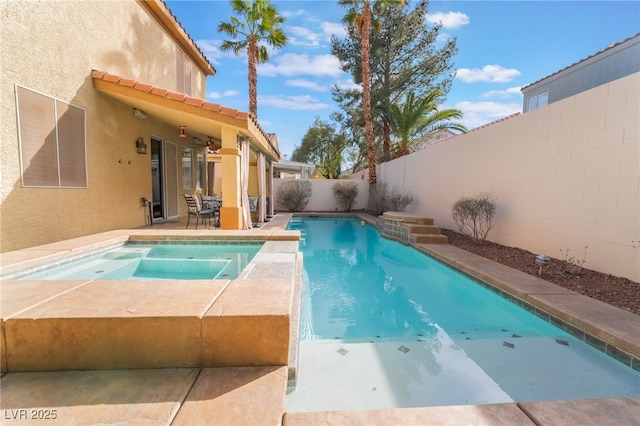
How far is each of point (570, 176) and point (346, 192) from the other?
12.8 metres

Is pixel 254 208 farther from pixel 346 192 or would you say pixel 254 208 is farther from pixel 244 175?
pixel 346 192

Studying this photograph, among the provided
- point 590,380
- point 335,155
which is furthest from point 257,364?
point 335,155

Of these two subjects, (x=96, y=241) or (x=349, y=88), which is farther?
(x=349, y=88)

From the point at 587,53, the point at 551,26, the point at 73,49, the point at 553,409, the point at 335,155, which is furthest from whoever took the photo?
the point at 335,155

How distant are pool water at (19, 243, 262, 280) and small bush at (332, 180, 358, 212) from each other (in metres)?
12.3

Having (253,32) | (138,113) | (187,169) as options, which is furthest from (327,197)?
(138,113)

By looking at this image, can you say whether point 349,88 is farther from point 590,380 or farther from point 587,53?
point 590,380

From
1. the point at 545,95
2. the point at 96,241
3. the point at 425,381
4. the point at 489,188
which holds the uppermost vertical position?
the point at 545,95

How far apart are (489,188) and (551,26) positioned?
533cm

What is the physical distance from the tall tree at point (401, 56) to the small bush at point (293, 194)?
218 inches

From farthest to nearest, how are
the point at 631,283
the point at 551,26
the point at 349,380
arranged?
the point at 551,26 < the point at 631,283 < the point at 349,380

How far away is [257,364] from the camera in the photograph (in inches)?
90.8

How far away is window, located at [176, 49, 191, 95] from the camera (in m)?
11.0

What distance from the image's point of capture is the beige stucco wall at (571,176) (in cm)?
477
